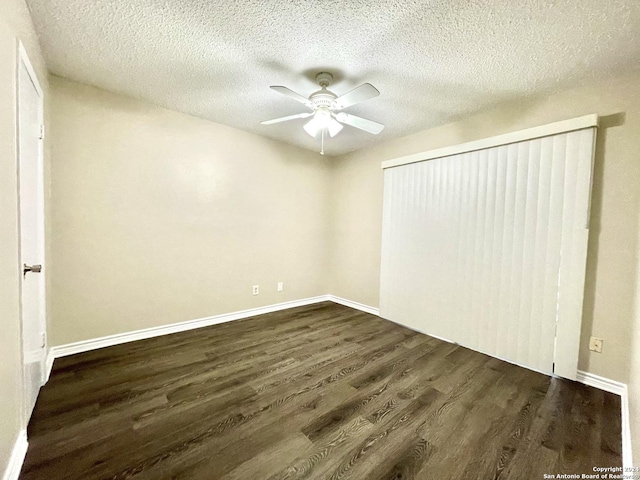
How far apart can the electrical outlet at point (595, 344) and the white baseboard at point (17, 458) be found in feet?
11.6

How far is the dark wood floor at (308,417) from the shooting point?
1254 mm

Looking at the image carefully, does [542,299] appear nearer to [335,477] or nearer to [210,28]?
[335,477]

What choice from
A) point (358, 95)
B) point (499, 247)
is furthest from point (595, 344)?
point (358, 95)

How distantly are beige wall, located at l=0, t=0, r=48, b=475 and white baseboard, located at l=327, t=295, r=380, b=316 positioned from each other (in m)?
3.27

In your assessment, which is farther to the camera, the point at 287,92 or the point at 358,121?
the point at 358,121

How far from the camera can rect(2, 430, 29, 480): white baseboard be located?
108cm

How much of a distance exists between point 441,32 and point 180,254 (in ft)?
9.78

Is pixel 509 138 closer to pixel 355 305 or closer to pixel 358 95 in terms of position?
pixel 358 95

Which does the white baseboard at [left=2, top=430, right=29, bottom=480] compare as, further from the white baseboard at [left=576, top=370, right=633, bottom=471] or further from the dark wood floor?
the white baseboard at [left=576, top=370, right=633, bottom=471]

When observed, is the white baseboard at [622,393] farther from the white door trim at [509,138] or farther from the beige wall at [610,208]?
the white door trim at [509,138]

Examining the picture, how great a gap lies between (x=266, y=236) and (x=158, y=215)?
1.29 m

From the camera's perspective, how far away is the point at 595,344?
2004 mm

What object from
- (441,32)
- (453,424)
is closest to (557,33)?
(441,32)

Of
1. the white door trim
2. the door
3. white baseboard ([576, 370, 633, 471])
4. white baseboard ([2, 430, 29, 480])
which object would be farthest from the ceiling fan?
white baseboard ([576, 370, 633, 471])
